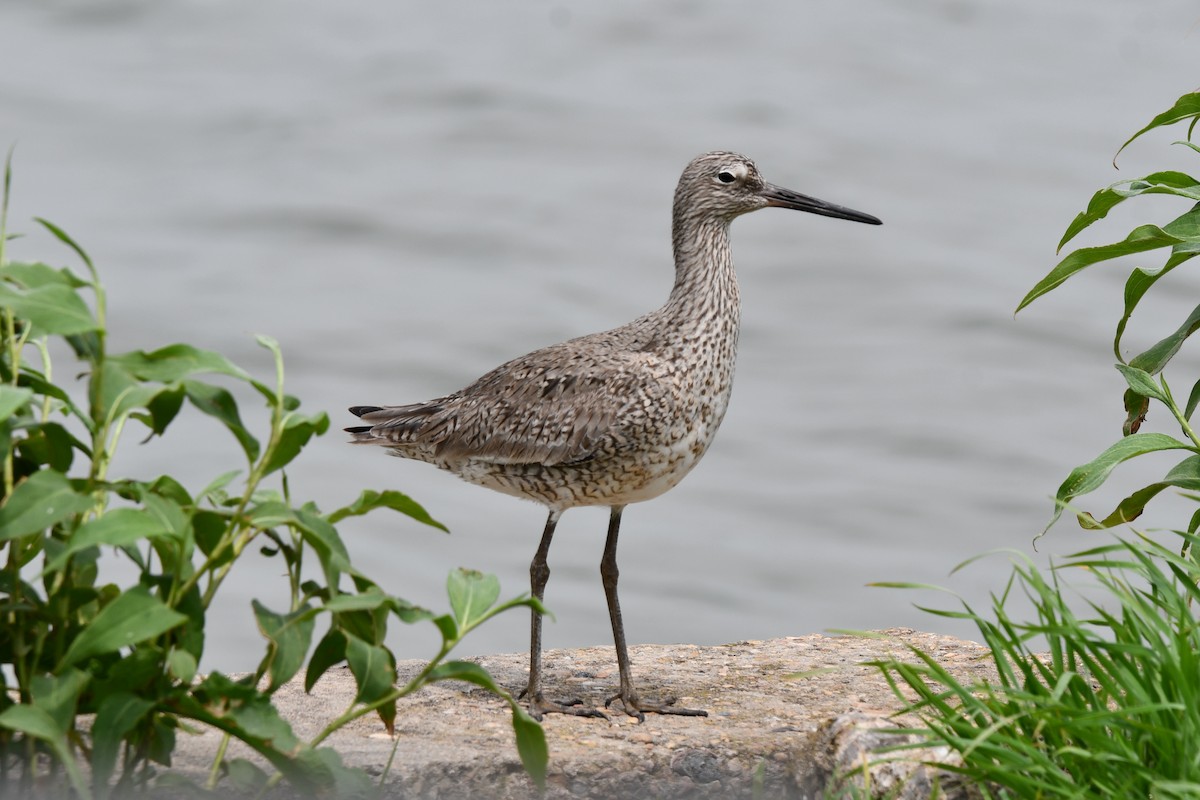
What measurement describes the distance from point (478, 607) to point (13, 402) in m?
1.24

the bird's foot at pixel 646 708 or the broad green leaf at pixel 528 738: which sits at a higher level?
the broad green leaf at pixel 528 738

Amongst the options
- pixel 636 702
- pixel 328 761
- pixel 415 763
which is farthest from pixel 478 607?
pixel 636 702

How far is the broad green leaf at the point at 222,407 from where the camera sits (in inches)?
148

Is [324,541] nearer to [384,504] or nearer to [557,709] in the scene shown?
[384,504]

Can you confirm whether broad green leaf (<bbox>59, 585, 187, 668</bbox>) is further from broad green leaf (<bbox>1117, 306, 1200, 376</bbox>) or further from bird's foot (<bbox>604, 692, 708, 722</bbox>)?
broad green leaf (<bbox>1117, 306, 1200, 376</bbox>)

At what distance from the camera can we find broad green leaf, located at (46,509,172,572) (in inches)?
135

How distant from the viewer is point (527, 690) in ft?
19.0

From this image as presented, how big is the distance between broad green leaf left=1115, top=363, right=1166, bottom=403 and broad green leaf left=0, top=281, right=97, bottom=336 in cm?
305

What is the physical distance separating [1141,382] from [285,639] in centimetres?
272

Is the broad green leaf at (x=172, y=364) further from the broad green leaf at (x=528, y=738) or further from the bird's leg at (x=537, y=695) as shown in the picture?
the bird's leg at (x=537, y=695)

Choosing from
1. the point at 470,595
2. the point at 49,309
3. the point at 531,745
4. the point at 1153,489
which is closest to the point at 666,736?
the point at 531,745

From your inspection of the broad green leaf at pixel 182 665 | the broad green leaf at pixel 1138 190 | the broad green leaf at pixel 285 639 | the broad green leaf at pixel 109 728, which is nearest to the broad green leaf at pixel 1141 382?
the broad green leaf at pixel 1138 190

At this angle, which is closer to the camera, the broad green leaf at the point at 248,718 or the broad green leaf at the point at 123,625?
the broad green leaf at the point at 123,625

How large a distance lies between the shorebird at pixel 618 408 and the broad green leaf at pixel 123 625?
225 cm
